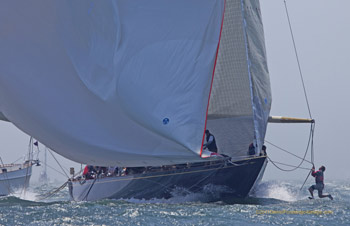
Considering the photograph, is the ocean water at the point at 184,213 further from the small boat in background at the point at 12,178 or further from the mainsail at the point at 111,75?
the small boat in background at the point at 12,178

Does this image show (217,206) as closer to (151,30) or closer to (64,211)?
(64,211)

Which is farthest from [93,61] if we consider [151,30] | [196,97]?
[196,97]

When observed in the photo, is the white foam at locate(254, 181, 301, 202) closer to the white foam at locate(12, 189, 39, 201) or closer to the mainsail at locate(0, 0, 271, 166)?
the mainsail at locate(0, 0, 271, 166)

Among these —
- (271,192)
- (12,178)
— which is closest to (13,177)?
(12,178)

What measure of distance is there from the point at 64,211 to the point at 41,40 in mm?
4349

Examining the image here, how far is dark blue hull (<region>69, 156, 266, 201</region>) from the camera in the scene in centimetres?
1859

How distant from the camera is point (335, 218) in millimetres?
15250

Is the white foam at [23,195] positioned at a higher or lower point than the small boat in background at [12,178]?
lower

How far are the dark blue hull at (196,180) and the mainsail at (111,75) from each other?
309cm

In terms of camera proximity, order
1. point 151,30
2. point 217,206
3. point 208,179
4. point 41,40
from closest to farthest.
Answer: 1. point 41,40
2. point 151,30
3. point 217,206
4. point 208,179

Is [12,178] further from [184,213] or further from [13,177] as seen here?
[184,213]

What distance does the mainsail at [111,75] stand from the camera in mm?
14211

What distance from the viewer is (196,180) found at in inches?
733

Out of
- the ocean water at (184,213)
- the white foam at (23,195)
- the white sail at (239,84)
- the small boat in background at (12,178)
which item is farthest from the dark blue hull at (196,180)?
the small boat in background at (12,178)
